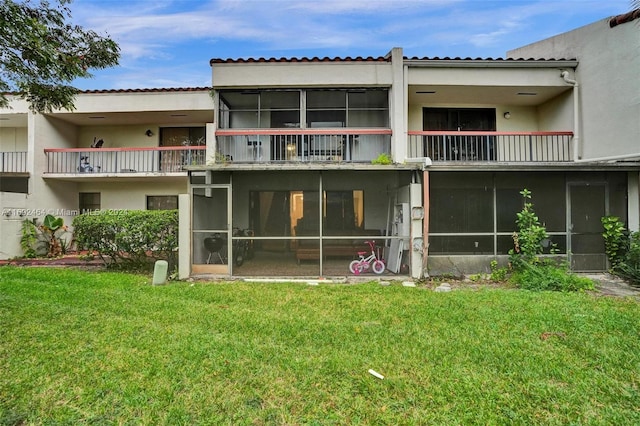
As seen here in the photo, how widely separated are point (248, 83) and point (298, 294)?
6.31 m

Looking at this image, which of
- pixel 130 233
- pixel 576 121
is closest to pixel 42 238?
pixel 130 233

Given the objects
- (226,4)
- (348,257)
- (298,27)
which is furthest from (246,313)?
(298,27)

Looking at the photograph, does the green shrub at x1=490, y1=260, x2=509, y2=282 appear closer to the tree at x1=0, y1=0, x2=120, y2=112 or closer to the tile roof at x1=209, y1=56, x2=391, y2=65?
the tile roof at x1=209, y1=56, x2=391, y2=65

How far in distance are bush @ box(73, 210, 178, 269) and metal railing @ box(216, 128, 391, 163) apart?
249 centimetres

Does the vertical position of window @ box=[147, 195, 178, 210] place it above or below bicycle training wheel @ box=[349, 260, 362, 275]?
above

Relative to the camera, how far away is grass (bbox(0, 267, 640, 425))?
282 cm

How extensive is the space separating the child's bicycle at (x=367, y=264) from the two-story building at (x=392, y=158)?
27 cm

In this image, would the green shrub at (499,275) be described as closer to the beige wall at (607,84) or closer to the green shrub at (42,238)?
the beige wall at (607,84)

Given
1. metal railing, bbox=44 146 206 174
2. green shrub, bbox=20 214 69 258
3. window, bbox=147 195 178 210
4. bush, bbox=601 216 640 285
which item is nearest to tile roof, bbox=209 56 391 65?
metal railing, bbox=44 146 206 174

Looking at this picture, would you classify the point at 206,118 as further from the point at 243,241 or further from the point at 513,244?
the point at 513,244

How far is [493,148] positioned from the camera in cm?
1066

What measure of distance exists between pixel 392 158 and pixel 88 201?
11980 mm

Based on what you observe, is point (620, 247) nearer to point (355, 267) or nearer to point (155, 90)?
point (355, 267)

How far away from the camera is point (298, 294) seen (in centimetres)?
659
